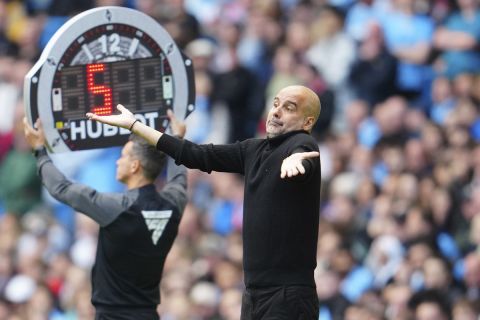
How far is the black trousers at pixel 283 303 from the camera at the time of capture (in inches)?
340

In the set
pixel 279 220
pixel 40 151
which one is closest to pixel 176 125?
pixel 40 151

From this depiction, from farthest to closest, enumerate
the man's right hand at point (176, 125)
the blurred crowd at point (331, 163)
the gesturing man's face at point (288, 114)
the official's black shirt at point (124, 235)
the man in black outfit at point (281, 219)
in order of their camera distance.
A: the blurred crowd at point (331, 163), the man's right hand at point (176, 125), the official's black shirt at point (124, 235), the gesturing man's face at point (288, 114), the man in black outfit at point (281, 219)

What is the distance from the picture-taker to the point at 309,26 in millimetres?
16734

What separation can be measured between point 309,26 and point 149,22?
675cm

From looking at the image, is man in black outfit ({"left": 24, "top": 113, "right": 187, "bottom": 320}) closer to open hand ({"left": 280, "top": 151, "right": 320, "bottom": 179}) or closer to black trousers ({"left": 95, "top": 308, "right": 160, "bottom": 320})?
black trousers ({"left": 95, "top": 308, "right": 160, "bottom": 320})

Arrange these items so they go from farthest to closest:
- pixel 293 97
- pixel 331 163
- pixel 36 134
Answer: pixel 331 163 < pixel 36 134 < pixel 293 97

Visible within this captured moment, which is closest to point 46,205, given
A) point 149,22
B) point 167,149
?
point 149,22

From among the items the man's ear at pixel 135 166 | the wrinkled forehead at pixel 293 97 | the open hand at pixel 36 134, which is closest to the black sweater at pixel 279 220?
the wrinkled forehead at pixel 293 97

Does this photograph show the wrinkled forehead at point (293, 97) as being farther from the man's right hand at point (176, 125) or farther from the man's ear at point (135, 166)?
the man's ear at point (135, 166)

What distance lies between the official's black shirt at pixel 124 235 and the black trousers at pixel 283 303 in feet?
4.81

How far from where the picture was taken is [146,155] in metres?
10.1

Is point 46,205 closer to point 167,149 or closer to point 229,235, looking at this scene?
point 229,235

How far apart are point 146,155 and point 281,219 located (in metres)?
1.75

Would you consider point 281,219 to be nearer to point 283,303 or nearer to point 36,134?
point 283,303
